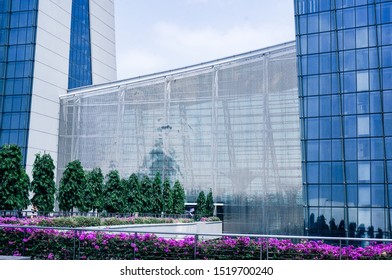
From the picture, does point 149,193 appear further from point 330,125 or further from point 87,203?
point 330,125

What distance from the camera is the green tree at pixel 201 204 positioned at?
5172 centimetres

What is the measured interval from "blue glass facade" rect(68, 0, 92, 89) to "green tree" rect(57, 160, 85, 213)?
23360 mm

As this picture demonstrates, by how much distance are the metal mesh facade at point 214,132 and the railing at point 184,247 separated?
115ft

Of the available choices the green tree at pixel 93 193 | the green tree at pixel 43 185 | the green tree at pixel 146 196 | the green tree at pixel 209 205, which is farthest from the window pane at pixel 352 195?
the green tree at pixel 43 185

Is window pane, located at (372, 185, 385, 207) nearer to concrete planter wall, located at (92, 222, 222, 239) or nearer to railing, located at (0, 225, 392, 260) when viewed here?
concrete planter wall, located at (92, 222, 222, 239)

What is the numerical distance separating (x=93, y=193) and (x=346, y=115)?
2155cm

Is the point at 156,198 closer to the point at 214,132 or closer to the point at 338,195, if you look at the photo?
the point at 214,132

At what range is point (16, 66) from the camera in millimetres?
54969

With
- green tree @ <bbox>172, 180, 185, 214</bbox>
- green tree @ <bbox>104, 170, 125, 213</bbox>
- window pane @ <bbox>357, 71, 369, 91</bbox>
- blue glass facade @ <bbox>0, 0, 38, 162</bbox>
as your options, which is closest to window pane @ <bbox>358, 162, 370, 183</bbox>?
window pane @ <bbox>357, 71, 369, 91</bbox>

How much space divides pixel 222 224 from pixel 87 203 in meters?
17.8

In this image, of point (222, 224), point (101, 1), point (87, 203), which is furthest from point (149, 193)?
point (101, 1)

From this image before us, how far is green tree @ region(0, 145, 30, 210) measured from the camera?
3441cm

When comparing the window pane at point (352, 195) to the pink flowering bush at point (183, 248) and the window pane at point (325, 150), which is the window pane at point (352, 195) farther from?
the pink flowering bush at point (183, 248)

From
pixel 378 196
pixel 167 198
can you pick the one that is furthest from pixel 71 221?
pixel 378 196
